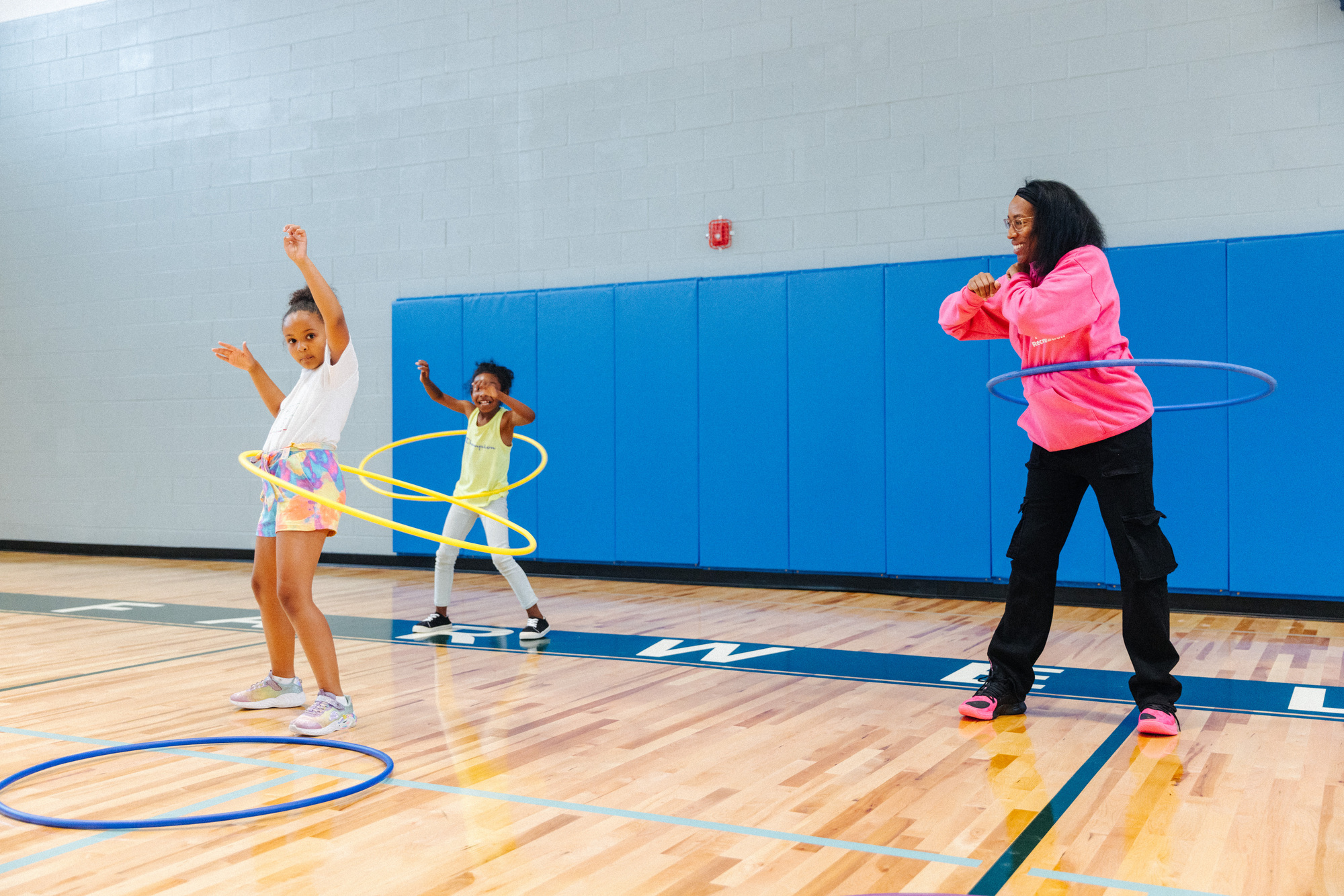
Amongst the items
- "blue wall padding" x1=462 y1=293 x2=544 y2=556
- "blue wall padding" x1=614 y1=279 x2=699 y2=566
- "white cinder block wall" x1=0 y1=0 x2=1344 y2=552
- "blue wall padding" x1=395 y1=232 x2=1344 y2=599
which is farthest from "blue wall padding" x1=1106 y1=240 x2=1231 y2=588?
"blue wall padding" x1=462 y1=293 x2=544 y2=556

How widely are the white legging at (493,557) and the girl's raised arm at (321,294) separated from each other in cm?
194

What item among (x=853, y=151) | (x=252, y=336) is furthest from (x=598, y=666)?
(x=252, y=336)

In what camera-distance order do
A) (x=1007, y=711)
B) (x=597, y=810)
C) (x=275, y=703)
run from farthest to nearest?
(x=275, y=703), (x=1007, y=711), (x=597, y=810)

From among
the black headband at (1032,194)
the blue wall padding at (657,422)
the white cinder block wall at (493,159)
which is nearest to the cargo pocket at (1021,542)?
the black headband at (1032,194)

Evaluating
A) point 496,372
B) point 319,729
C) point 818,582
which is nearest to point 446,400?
point 496,372

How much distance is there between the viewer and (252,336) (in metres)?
9.27

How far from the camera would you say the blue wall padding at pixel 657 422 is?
7406 mm

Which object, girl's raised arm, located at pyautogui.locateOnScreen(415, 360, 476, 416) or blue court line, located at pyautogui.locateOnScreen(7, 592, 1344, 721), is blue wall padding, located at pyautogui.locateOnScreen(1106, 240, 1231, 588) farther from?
girl's raised arm, located at pyautogui.locateOnScreen(415, 360, 476, 416)

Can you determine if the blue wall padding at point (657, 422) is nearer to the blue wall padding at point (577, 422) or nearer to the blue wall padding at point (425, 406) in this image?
the blue wall padding at point (577, 422)

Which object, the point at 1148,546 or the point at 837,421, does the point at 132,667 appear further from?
the point at 837,421

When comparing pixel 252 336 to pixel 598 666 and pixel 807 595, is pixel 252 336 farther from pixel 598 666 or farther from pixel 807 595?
pixel 598 666

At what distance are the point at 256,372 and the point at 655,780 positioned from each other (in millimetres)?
2039

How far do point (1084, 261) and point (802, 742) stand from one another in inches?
65.9

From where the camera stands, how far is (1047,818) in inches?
101
